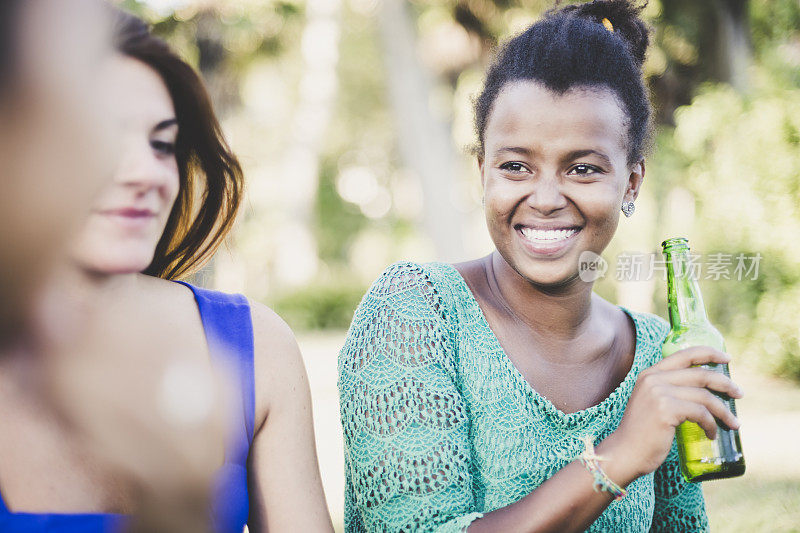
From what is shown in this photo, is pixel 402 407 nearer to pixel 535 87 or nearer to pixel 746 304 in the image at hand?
pixel 535 87

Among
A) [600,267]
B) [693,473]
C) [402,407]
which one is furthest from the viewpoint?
[600,267]

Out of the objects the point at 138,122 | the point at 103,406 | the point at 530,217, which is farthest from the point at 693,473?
the point at 138,122

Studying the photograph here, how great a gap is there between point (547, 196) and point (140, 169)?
128 centimetres

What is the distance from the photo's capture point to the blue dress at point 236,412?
65.6 inches

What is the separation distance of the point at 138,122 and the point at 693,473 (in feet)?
6.15

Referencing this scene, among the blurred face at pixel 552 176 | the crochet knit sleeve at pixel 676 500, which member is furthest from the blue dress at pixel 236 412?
the crochet knit sleeve at pixel 676 500

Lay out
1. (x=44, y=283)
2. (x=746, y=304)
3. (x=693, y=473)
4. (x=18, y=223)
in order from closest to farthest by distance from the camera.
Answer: (x=18, y=223), (x=44, y=283), (x=693, y=473), (x=746, y=304)

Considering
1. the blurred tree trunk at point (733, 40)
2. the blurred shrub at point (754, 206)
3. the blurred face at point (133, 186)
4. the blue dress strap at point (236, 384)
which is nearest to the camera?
the blurred face at point (133, 186)

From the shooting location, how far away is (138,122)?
5.25 feet

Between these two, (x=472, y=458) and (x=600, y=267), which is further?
(x=600, y=267)

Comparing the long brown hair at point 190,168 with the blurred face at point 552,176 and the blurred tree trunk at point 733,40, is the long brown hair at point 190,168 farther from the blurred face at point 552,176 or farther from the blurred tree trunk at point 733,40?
the blurred tree trunk at point 733,40

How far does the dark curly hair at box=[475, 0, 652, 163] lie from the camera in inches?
96.2

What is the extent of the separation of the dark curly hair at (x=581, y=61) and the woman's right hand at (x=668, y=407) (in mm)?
858

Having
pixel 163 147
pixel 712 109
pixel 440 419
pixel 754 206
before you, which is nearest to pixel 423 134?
pixel 712 109
